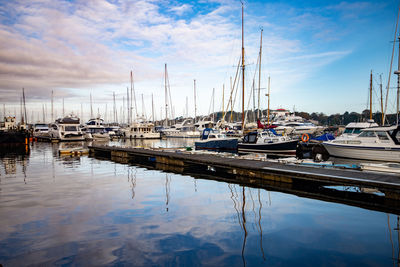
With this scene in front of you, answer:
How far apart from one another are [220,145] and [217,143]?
44 centimetres

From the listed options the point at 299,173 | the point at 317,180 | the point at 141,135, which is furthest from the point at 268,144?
the point at 141,135

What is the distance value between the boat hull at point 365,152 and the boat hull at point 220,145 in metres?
9.98

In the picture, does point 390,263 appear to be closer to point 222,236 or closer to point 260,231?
point 260,231

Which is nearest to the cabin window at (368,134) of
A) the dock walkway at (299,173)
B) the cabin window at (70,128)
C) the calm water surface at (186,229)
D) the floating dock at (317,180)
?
the floating dock at (317,180)

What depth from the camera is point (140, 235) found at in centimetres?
858

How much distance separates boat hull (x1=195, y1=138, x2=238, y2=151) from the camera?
31.4m

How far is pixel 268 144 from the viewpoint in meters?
27.5

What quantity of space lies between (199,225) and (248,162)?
934cm

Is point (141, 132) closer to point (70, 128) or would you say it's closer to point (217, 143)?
point (70, 128)

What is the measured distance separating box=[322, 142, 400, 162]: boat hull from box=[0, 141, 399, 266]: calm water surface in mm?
12863

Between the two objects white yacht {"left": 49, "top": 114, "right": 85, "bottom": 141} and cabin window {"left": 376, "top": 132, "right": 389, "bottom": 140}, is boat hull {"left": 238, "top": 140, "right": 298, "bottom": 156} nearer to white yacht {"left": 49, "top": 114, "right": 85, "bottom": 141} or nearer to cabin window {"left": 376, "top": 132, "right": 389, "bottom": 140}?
cabin window {"left": 376, "top": 132, "right": 389, "bottom": 140}

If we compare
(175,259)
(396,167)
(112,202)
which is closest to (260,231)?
(175,259)

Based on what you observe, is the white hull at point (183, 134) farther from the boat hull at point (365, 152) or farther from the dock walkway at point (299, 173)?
the dock walkway at point (299, 173)

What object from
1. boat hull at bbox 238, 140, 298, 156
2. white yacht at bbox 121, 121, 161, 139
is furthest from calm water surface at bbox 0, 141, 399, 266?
white yacht at bbox 121, 121, 161, 139
